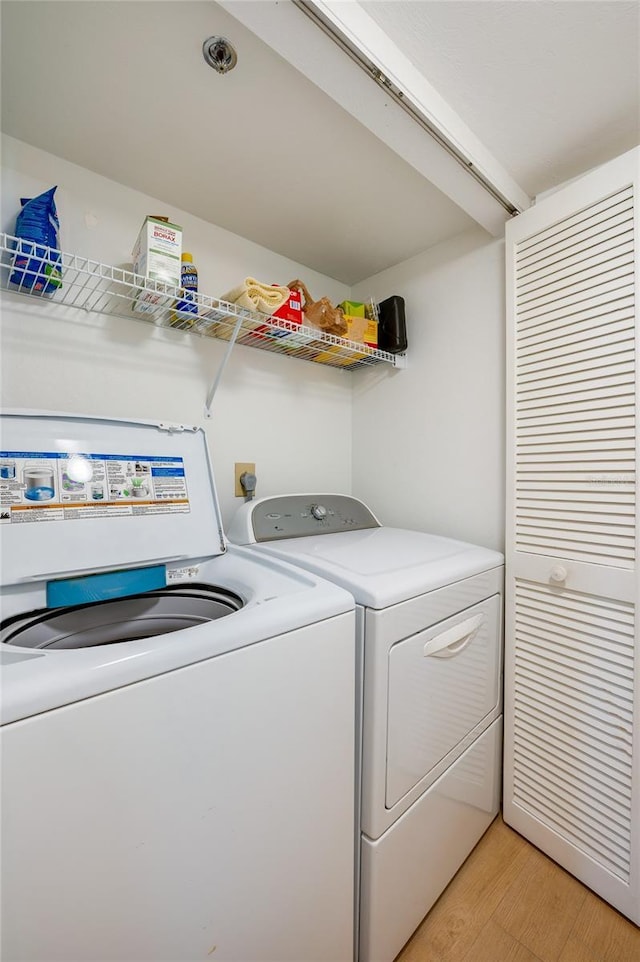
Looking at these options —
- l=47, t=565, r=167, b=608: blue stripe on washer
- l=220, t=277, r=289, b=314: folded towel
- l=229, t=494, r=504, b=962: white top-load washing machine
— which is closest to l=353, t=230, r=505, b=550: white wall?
l=229, t=494, r=504, b=962: white top-load washing machine

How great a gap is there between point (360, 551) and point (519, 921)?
46.4 inches

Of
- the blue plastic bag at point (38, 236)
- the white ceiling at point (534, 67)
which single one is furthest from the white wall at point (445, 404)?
the blue plastic bag at point (38, 236)

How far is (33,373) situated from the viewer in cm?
128

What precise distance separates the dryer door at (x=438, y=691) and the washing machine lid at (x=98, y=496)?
68cm

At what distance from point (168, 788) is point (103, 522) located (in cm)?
68

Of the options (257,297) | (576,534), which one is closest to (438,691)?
(576,534)

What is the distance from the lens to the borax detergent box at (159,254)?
48.1 inches

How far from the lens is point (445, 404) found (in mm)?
1819

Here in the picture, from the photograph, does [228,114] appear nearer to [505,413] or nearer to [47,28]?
[47,28]

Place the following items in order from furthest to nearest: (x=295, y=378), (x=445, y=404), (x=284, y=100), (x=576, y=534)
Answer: (x=295, y=378) → (x=445, y=404) → (x=576, y=534) → (x=284, y=100)

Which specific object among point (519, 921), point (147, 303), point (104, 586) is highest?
point (147, 303)

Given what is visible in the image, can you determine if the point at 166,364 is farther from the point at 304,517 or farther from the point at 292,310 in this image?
the point at 304,517

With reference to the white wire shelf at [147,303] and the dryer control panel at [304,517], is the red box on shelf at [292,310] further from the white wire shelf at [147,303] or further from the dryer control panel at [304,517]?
the dryer control panel at [304,517]

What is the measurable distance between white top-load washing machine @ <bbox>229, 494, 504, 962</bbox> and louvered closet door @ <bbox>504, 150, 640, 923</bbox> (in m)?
0.13
